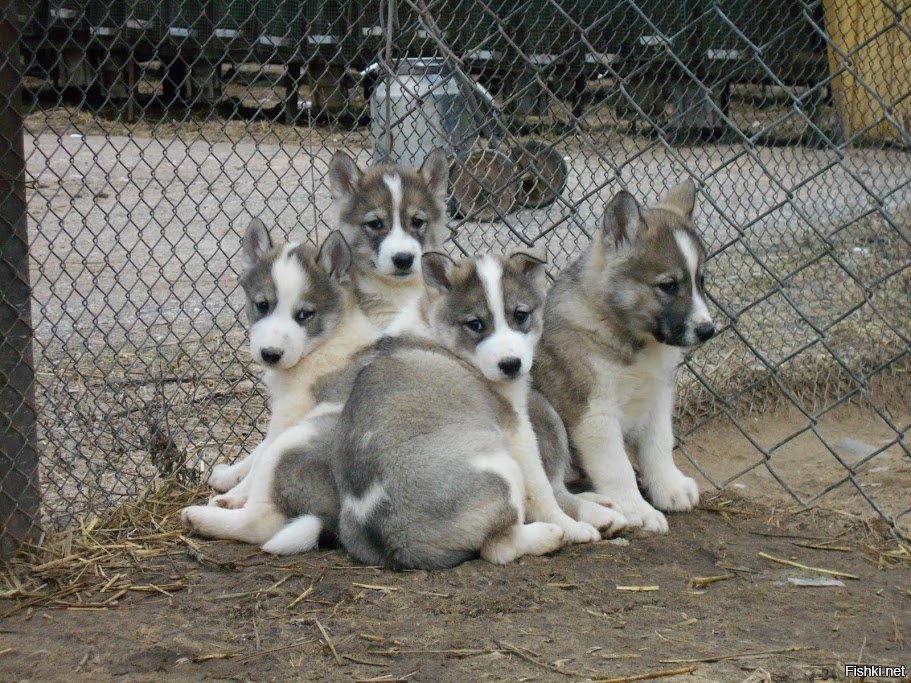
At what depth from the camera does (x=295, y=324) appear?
188 inches

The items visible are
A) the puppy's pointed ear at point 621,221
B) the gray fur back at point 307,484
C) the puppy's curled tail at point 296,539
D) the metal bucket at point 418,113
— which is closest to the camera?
the puppy's curled tail at point 296,539

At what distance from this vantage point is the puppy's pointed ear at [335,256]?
4906 millimetres

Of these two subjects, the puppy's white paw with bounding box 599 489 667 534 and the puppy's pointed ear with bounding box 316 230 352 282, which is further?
the puppy's pointed ear with bounding box 316 230 352 282

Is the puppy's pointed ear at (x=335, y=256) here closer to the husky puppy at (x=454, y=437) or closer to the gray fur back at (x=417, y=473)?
the husky puppy at (x=454, y=437)

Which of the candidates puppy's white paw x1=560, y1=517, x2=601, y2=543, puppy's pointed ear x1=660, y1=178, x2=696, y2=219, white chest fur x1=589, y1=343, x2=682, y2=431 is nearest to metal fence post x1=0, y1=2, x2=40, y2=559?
puppy's white paw x1=560, y1=517, x2=601, y2=543

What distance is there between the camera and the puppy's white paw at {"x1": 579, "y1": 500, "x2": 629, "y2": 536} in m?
4.34

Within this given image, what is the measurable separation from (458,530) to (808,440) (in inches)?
135

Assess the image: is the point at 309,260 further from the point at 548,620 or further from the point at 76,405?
the point at 548,620

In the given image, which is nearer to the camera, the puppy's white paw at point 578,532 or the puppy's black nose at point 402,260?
the puppy's white paw at point 578,532

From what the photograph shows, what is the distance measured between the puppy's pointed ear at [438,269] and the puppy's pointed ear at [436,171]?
134 centimetres

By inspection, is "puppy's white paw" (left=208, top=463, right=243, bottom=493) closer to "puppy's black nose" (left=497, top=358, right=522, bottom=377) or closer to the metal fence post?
the metal fence post

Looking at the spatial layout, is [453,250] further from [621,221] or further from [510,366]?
[510,366]

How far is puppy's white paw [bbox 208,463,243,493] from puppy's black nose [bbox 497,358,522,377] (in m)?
1.45

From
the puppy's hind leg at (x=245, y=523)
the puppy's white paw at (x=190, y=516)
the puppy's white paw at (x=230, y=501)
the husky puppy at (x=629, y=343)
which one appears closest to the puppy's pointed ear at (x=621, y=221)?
the husky puppy at (x=629, y=343)
